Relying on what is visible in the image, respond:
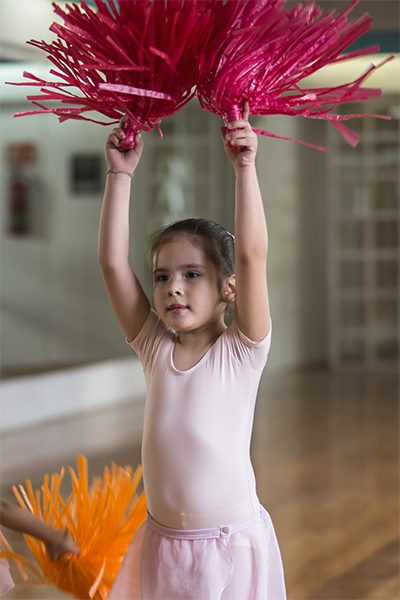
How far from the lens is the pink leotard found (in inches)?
30.1

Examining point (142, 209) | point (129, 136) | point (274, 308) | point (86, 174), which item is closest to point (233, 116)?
point (129, 136)

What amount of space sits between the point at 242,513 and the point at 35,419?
8.87ft

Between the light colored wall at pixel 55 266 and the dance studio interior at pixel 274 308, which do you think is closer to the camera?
the dance studio interior at pixel 274 308

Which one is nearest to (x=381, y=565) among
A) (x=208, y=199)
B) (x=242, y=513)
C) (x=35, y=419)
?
(x=242, y=513)

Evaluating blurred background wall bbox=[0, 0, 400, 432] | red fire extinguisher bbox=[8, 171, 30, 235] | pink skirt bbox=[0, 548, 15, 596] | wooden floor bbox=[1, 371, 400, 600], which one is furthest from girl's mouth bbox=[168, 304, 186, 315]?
red fire extinguisher bbox=[8, 171, 30, 235]

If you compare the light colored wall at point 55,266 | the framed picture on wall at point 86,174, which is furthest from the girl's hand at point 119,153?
the framed picture on wall at point 86,174

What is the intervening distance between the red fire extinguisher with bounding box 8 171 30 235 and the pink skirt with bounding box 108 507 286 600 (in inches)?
148

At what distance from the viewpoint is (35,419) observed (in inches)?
130

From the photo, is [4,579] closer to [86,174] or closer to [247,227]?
[247,227]

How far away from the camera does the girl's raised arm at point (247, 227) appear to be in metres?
0.73

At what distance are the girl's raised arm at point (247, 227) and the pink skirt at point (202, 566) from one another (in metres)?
0.26

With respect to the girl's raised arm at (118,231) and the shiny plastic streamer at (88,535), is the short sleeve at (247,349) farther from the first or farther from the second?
the shiny plastic streamer at (88,535)

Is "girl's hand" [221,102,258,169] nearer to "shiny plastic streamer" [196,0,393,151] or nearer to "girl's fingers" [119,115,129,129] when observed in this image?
"shiny plastic streamer" [196,0,393,151]

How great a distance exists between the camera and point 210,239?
2.71ft
